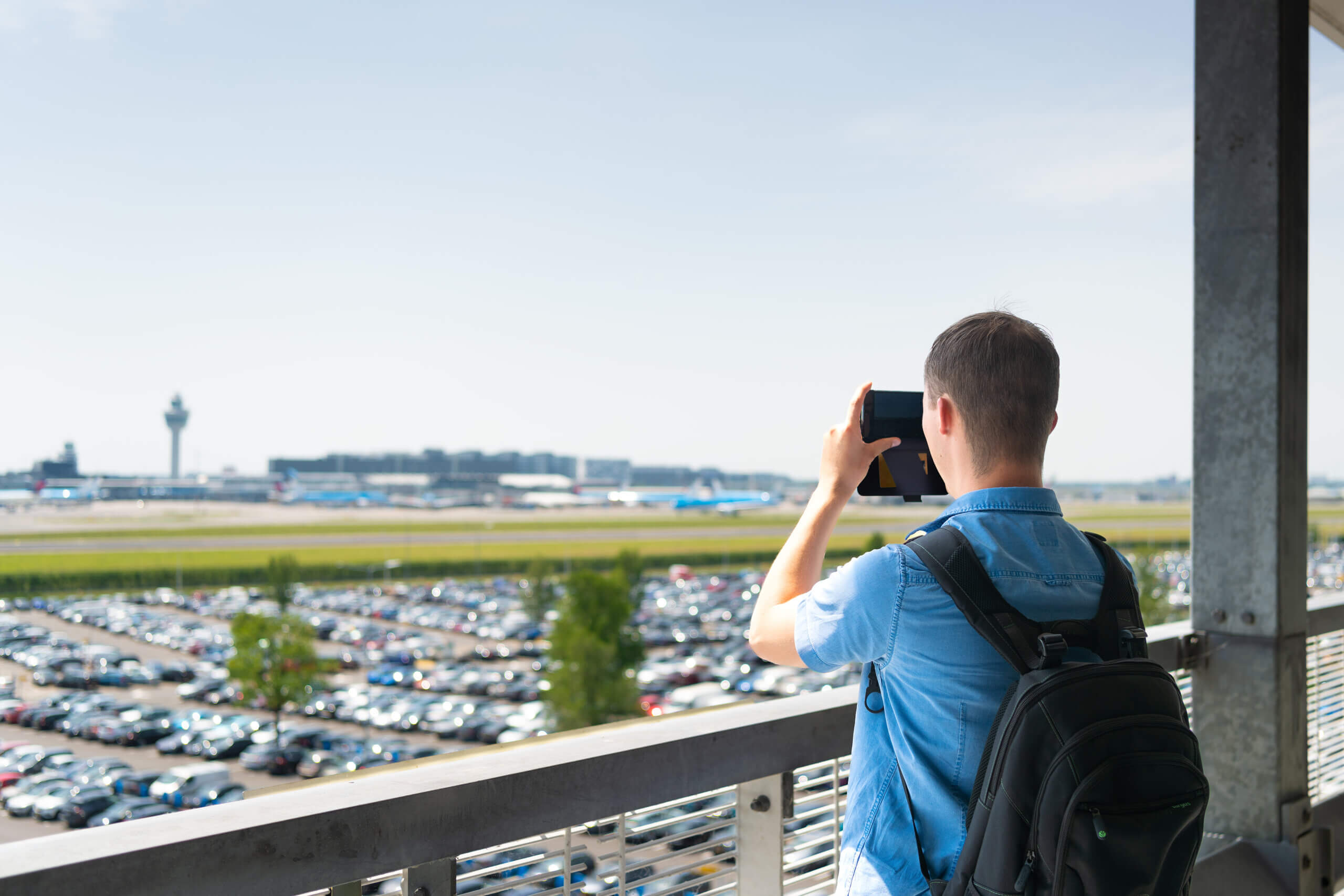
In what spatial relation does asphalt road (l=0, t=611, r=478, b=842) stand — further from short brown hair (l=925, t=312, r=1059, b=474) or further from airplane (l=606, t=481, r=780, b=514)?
short brown hair (l=925, t=312, r=1059, b=474)

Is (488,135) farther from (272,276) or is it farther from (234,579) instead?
(234,579)

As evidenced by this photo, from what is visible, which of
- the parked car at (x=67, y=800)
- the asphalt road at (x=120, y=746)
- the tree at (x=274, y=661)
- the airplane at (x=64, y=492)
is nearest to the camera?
the parked car at (x=67, y=800)

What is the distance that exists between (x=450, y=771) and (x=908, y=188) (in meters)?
102

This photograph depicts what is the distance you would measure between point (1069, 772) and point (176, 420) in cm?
10910

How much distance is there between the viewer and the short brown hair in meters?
1.09

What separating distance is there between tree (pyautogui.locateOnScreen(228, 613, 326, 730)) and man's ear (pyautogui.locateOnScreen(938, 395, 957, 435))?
58.6 metres

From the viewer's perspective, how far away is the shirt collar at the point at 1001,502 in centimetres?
110

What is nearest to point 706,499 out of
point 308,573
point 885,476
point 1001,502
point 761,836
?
point 308,573

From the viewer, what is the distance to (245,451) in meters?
97.7

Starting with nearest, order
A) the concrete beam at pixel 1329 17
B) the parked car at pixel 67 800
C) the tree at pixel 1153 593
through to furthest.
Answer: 1. the concrete beam at pixel 1329 17
2. the parked car at pixel 67 800
3. the tree at pixel 1153 593

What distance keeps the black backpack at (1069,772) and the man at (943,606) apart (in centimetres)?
3

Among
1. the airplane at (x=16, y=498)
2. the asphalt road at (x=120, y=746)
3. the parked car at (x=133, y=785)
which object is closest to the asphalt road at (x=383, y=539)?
the airplane at (x=16, y=498)

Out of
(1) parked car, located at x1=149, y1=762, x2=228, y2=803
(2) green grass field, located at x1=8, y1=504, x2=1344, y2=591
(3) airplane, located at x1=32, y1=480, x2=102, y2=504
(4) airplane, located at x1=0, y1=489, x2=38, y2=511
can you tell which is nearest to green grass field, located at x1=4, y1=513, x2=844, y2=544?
(2) green grass field, located at x1=8, y1=504, x2=1344, y2=591

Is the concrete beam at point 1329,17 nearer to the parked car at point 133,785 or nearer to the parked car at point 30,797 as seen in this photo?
the parked car at point 133,785
